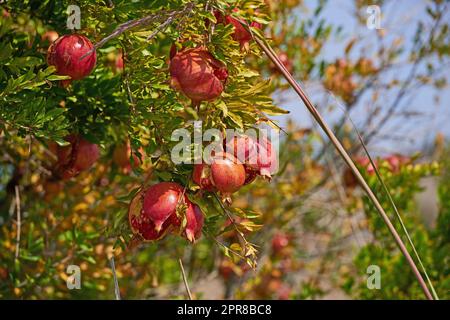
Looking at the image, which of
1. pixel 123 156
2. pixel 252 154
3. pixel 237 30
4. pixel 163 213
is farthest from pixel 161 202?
pixel 123 156

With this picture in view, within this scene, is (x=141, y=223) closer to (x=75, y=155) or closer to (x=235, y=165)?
(x=235, y=165)

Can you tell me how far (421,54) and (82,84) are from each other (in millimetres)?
1709

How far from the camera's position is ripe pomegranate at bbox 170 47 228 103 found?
0.75m

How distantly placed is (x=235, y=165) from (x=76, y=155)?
41cm

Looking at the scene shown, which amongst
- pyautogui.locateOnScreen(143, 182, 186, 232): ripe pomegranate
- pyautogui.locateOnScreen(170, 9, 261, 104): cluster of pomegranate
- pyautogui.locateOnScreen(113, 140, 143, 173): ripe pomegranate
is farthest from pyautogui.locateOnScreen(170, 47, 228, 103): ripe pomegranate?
pyautogui.locateOnScreen(113, 140, 143, 173): ripe pomegranate

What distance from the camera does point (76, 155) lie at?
1.07 m

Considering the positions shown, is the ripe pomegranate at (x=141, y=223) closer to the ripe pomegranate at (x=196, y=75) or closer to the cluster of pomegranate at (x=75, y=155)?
the ripe pomegranate at (x=196, y=75)

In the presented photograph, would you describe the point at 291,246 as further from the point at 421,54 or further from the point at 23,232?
the point at 23,232

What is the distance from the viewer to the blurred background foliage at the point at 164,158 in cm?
85

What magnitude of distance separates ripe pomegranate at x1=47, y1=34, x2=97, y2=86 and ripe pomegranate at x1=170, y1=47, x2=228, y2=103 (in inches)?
5.1

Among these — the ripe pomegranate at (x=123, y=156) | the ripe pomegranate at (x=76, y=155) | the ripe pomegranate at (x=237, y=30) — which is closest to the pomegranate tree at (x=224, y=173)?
the ripe pomegranate at (x=237, y=30)

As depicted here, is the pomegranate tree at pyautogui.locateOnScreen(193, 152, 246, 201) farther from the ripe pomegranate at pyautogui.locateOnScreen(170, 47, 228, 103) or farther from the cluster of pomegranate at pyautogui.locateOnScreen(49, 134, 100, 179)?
the cluster of pomegranate at pyautogui.locateOnScreen(49, 134, 100, 179)

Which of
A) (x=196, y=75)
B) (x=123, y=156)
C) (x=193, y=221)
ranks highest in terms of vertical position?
(x=196, y=75)

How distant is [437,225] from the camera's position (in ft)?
6.33
